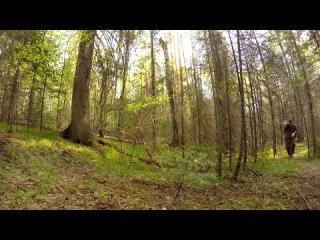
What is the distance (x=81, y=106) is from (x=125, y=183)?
5.88m

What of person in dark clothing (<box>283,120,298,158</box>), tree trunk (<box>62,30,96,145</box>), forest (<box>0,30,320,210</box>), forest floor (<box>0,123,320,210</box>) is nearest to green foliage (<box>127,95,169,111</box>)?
forest (<box>0,30,320,210</box>)

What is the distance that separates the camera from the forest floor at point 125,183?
6477 millimetres

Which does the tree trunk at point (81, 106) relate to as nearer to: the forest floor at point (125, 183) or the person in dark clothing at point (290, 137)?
the forest floor at point (125, 183)

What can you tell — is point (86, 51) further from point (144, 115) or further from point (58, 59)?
point (144, 115)

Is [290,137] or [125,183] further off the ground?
[290,137]

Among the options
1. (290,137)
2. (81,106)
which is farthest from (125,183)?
(290,137)

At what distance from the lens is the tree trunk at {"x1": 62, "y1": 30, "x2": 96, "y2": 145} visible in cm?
1276

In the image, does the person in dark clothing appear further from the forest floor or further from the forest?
the forest floor

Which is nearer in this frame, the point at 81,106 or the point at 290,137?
the point at 81,106

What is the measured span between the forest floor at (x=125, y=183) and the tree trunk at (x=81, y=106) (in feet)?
4.64

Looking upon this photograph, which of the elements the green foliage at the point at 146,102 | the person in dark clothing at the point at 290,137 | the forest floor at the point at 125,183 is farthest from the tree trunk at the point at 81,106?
the person in dark clothing at the point at 290,137

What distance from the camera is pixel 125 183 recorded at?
8406 millimetres

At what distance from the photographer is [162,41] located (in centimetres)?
2100

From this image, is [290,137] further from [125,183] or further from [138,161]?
[125,183]
